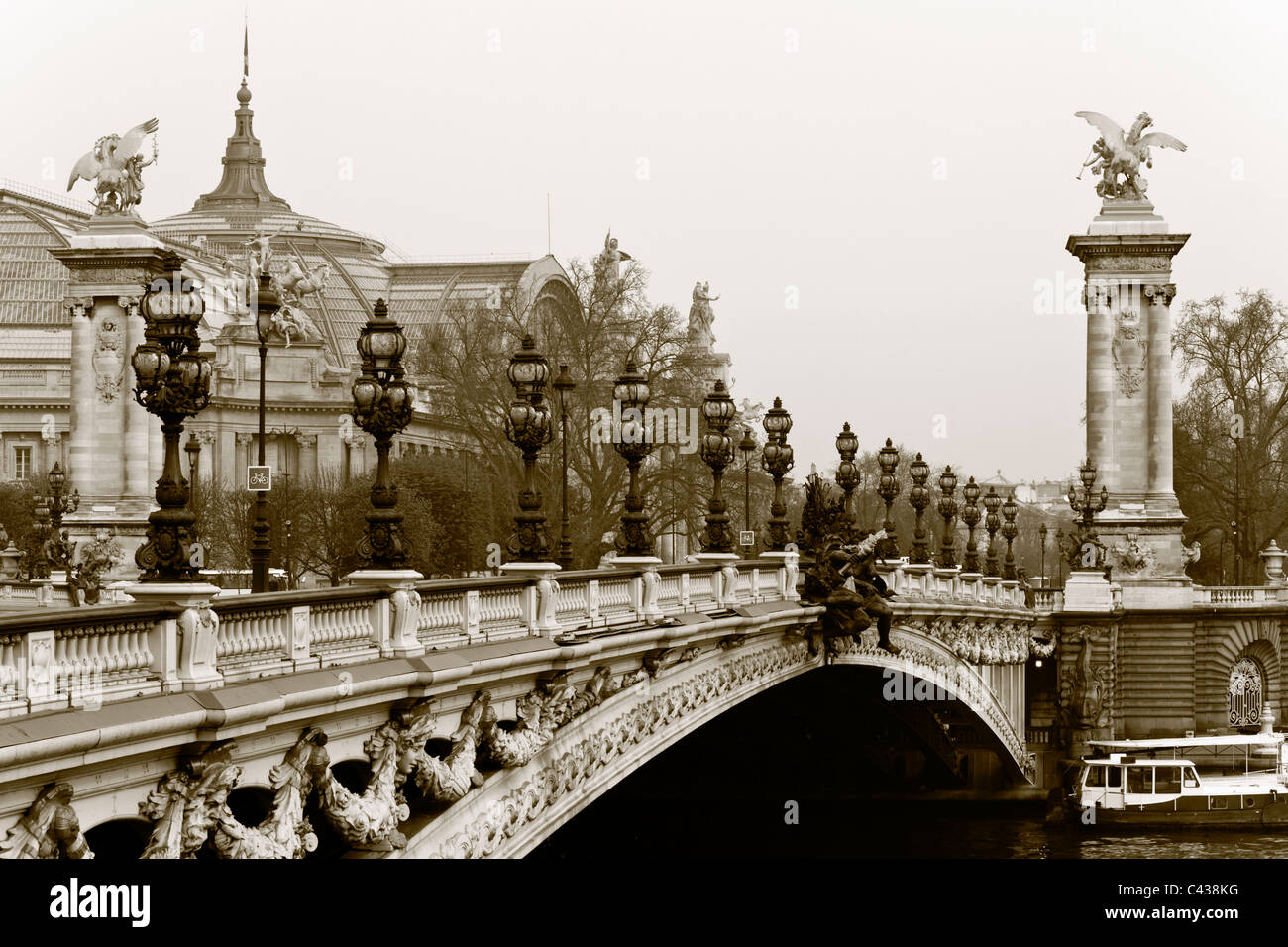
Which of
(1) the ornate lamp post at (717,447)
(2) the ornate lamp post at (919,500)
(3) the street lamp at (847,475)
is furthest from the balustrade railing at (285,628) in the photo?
(2) the ornate lamp post at (919,500)

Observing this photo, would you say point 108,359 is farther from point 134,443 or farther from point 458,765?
point 458,765

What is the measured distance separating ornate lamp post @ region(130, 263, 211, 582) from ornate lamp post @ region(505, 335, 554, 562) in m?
7.50

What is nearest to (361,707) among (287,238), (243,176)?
(287,238)

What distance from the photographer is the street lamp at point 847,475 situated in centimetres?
3760

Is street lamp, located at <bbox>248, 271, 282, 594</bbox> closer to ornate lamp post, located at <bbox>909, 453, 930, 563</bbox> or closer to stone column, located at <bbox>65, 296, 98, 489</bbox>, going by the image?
ornate lamp post, located at <bbox>909, 453, 930, 563</bbox>

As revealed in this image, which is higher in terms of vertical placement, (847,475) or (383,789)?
(847,475)

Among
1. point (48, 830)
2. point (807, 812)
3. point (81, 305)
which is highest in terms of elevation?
point (81, 305)

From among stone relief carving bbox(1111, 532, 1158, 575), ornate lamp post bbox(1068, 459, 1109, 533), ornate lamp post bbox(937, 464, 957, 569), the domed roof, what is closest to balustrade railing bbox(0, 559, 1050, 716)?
ornate lamp post bbox(937, 464, 957, 569)

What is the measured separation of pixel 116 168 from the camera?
61625 millimetres

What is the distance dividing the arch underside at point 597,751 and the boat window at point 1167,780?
23022 millimetres

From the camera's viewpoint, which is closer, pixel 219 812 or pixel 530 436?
pixel 219 812

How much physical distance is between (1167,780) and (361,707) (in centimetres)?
4580

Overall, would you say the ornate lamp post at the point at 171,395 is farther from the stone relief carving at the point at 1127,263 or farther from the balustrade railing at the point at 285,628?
the stone relief carving at the point at 1127,263
